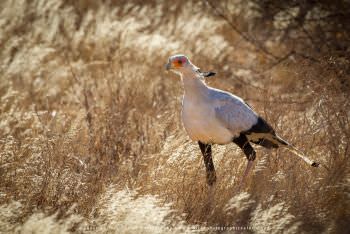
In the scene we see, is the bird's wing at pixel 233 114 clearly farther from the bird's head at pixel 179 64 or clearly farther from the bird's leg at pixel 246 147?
the bird's head at pixel 179 64

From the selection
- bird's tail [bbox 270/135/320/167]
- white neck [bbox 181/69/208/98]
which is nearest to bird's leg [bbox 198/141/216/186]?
white neck [bbox 181/69/208/98]

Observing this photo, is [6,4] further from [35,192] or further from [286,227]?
[286,227]

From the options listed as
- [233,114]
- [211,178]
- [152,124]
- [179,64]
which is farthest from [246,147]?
[152,124]

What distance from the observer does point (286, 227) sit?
163 inches

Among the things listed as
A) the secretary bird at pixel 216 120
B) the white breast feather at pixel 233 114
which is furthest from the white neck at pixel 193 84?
the white breast feather at pixel 233 114

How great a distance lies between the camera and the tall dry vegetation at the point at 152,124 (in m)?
4.34

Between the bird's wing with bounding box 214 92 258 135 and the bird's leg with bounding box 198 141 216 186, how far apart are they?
24 cm

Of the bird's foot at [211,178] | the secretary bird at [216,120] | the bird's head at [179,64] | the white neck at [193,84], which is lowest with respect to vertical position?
the bird's foot at [211,178]

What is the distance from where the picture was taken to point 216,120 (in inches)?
207

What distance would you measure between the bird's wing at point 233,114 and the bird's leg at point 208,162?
0.24 m

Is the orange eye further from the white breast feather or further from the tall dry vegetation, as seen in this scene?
the tall dry vegetation

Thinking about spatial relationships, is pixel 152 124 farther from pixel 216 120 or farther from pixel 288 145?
pixel 288 145

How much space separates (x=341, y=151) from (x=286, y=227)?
120 centimetres

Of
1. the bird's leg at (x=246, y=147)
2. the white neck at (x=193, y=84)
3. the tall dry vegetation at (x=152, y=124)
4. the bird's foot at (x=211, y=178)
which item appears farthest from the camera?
the white neck at (x=193, y=84)
